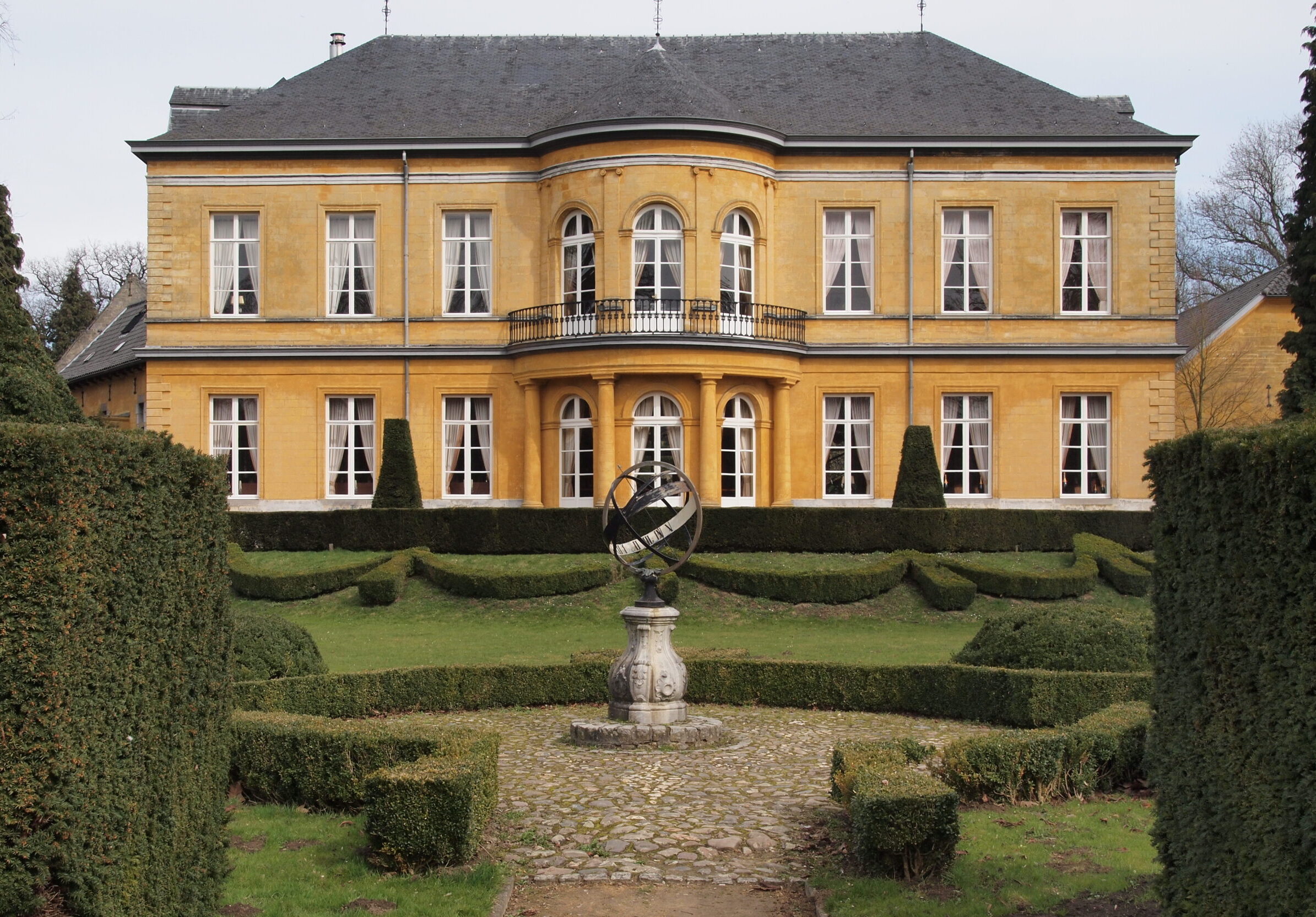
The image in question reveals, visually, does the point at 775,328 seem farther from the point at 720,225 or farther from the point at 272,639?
the point at 272,639

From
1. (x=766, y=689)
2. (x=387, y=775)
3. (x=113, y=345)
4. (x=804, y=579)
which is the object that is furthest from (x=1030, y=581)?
(x=113, y=345)

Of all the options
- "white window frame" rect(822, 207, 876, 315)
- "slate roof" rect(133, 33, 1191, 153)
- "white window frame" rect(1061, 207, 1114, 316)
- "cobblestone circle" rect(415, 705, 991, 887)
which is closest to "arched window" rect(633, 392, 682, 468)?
"white window frame" rect(822, 207, 876, 315)

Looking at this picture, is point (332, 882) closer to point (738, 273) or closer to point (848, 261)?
point (738, 273)

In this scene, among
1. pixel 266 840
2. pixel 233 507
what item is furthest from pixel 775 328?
pixel 266 840

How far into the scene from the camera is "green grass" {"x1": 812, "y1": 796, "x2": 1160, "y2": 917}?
752 centimetres

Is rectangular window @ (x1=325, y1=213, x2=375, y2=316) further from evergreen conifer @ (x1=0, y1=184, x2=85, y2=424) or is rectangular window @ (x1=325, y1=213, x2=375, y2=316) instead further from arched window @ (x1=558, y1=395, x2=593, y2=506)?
evergreen conifer @ (x1=0, y1=184, x2=85, y2=424)

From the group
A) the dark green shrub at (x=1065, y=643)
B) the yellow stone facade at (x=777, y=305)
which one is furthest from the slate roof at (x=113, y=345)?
the dark green shrub at (x=1065, y=643)

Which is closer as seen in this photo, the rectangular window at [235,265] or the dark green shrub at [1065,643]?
the dark green shrub at [1065,643]

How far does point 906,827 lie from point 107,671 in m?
4.60

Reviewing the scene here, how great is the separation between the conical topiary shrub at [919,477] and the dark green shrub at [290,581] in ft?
36.7

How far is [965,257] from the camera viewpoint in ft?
108

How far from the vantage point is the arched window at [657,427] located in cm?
3080

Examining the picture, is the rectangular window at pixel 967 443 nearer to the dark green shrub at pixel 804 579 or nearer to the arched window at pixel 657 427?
the arched window at pixel 657 427

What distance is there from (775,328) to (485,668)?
61.8ft
